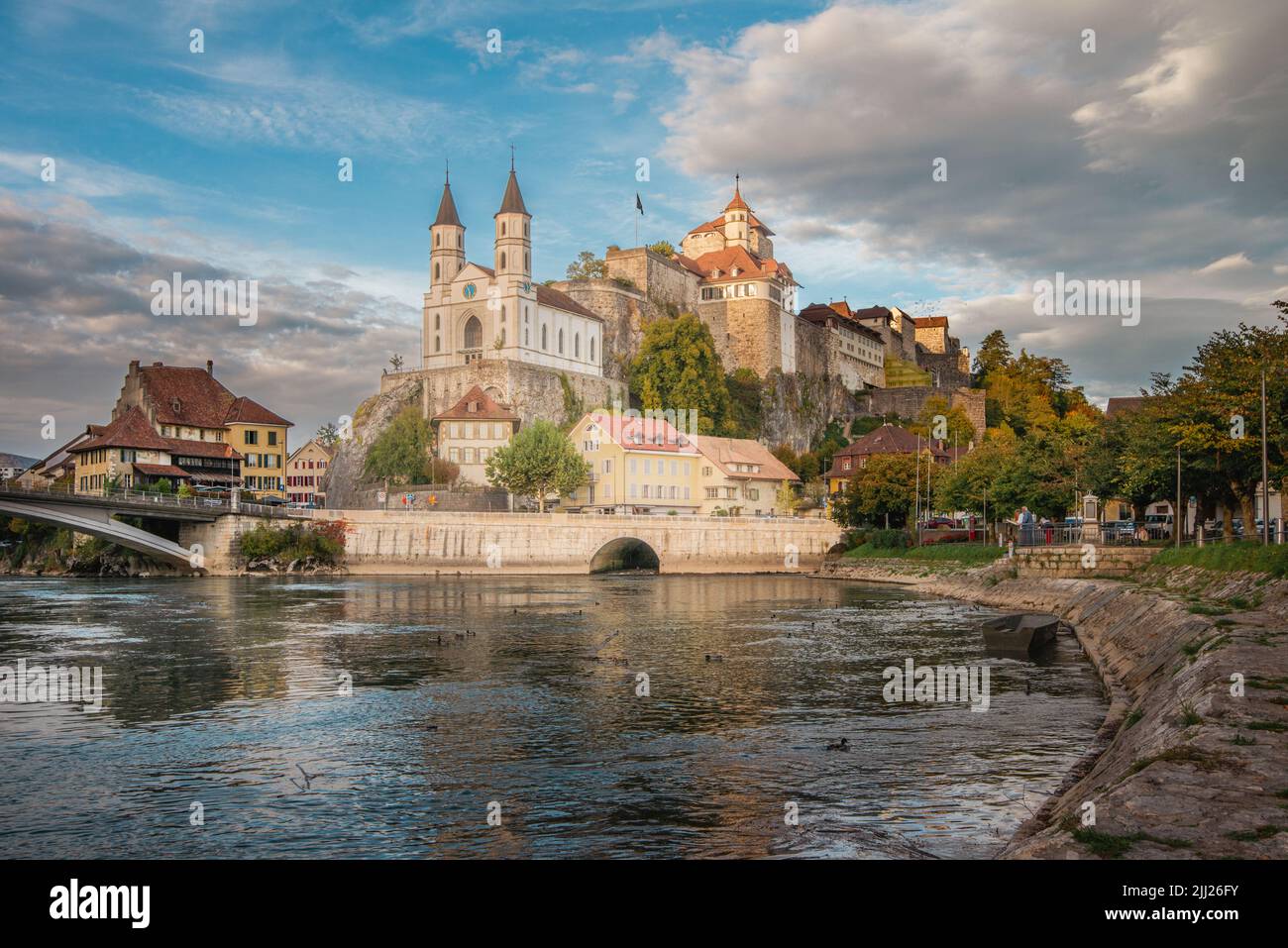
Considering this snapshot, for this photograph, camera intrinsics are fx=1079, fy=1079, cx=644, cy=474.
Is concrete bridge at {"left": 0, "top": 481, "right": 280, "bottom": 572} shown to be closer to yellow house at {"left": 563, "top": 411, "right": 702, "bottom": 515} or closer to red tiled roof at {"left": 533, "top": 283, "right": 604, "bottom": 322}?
yellow house at {"left": 563, "top": 411, "right": 702, "bottom": 515}

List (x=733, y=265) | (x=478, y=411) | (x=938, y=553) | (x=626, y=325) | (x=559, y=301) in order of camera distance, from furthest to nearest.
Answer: (x=733, y=265)
(x=626, y=325)
(x=559, y=301)
(x=478, y=411)
(x=938, y=553)

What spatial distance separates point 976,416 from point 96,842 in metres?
128

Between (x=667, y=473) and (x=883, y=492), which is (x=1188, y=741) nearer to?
(x=883, y=492)

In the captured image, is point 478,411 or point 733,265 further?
point 733,265

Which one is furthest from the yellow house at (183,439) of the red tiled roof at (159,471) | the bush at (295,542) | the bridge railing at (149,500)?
the bush at (295,542)

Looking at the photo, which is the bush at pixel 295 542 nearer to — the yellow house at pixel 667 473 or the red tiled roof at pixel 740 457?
the yellow house at pixel 667 473

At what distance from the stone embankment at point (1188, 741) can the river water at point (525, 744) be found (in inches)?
42.1

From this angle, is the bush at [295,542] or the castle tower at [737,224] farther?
the castle tower at [737,224]

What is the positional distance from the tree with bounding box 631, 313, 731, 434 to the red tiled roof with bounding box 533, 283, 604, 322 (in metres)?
7.78

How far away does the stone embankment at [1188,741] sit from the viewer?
30.7 feet

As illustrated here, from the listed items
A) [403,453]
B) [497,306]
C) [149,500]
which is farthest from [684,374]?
[149,500]

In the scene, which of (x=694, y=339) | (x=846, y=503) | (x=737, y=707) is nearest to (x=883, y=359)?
(x=694, y=339)

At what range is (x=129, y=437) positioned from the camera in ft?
310

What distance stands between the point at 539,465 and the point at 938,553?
34.0 meters
